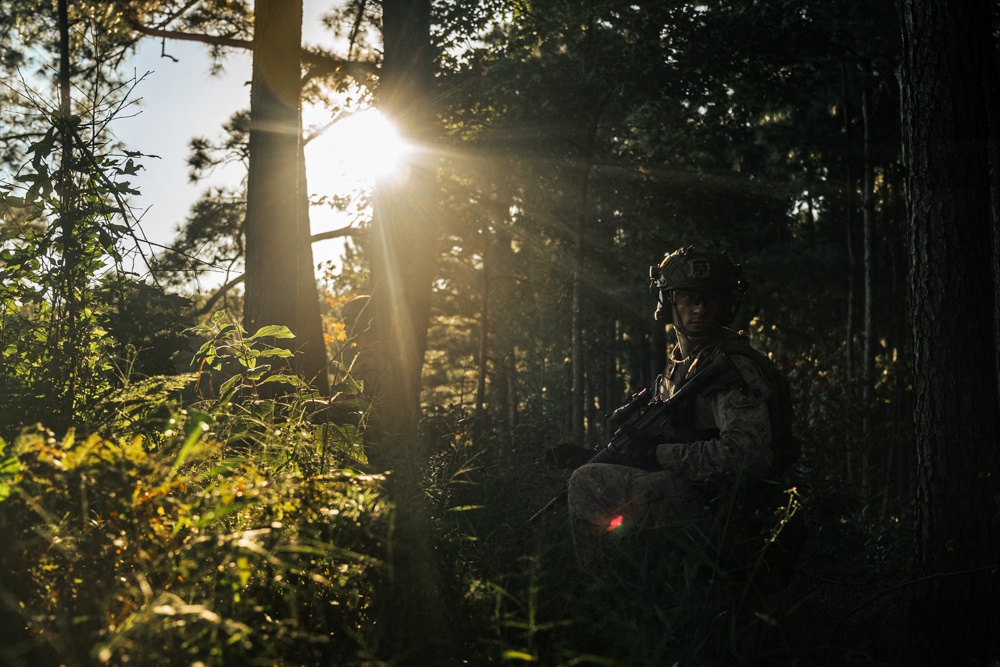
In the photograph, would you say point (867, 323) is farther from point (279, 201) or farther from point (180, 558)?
point (180, 558)

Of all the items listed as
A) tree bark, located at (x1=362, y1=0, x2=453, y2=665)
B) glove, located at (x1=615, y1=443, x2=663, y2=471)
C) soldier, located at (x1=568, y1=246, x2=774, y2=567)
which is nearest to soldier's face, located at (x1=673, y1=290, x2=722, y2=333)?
soldier, located at (x1=568, y1=246, x2=774, y2=567)

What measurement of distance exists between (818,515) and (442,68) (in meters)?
9.64

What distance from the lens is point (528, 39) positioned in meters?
12.5

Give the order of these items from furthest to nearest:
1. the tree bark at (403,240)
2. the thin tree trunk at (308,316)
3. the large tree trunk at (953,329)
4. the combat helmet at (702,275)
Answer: the tree bark at (403,240)
the thin tree trunk at (308,316)
the combat helmet at (702,275)
the large tree trunk at (953,329)

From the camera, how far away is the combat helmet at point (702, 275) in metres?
4.45

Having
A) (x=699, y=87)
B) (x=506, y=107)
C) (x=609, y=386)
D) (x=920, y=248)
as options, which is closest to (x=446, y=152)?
(x=506, y=107)

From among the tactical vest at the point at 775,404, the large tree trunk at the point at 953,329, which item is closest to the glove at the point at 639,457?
the tactical vest at the point at 775,404

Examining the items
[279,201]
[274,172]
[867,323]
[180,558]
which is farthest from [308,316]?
[867,323]

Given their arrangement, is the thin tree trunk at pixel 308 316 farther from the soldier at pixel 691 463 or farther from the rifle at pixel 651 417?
the soldier at pixel 691 463

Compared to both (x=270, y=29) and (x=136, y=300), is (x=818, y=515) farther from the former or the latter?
(x=270, y=29)

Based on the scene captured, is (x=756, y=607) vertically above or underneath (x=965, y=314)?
underneath

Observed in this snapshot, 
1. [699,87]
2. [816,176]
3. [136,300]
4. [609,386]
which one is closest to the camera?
[136,300]

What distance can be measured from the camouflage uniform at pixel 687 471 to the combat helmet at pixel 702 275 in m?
0.53

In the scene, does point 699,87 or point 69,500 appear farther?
point 699,87
